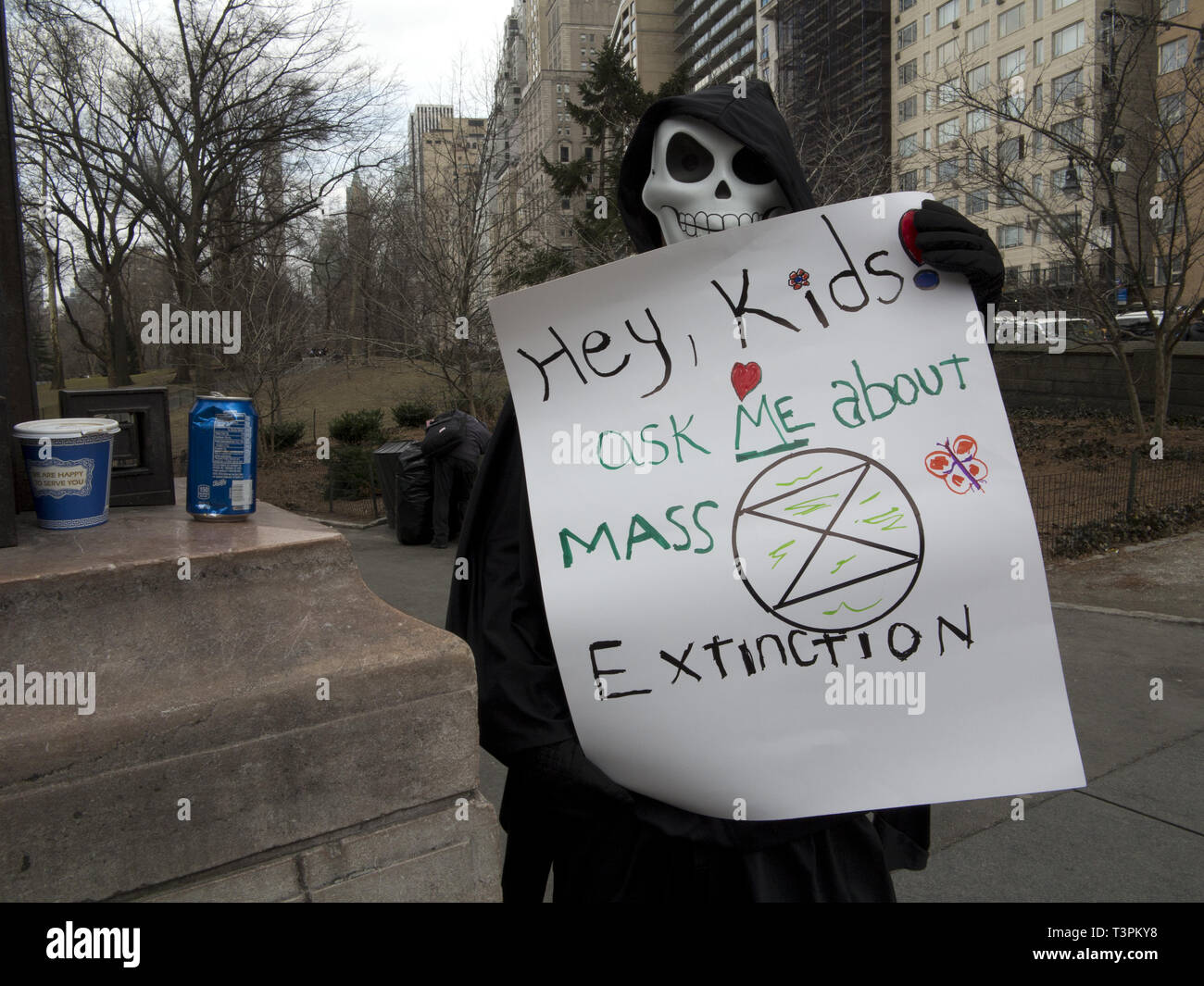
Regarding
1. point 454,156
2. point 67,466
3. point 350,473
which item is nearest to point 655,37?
point 454,156

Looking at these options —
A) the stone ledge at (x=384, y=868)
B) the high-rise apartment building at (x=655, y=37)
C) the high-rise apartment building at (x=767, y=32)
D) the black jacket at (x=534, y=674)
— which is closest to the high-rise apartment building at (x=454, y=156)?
the black jacket at (x=534, y=674)

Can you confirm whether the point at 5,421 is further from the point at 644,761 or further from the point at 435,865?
the point at 644,761

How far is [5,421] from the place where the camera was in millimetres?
1748

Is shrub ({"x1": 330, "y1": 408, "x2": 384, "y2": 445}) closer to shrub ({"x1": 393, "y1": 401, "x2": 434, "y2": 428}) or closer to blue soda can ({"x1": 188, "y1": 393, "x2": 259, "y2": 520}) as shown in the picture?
shrub ({"x1": 393, "y1": 401, "x2": 434, "y2": 428})

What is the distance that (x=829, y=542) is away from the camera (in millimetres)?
1781

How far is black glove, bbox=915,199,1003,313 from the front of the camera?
1.88m

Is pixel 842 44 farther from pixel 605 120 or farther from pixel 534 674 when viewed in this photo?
pixel 534 674

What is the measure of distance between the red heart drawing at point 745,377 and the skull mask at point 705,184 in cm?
35

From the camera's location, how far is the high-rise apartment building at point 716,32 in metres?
82.4

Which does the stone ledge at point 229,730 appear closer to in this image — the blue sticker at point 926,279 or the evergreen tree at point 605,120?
the blue sticker at point 926,279

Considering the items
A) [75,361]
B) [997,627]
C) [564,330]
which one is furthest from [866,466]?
[75,361]

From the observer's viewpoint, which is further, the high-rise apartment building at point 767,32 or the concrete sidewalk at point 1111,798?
the high-rise apartment building at point 767,32

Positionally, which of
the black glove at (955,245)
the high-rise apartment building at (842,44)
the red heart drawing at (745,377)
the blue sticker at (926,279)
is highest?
the high-rise apartment building at (842,44)

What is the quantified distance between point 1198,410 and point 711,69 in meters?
80.8
